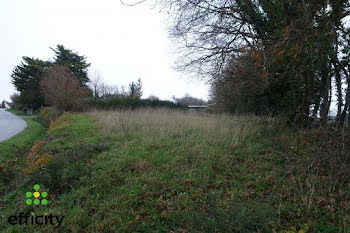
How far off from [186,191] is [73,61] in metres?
35.8

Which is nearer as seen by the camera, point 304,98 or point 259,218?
point 259,218

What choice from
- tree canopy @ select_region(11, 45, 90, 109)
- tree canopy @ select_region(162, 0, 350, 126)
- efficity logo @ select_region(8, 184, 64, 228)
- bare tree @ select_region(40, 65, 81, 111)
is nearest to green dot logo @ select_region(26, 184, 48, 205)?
efficity logo @ select_region(8, 184, 64, 228)

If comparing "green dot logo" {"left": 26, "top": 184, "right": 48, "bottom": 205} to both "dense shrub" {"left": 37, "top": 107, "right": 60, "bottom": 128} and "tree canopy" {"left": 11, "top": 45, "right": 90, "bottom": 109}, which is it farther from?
"tree canopy" {"left": 11, "top": 45, "right": 90, "bottom": 109}

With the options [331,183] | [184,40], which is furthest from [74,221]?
[184,40]

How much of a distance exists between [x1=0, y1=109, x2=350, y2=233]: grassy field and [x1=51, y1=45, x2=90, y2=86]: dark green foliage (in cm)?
2988

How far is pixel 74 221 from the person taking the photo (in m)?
2.05

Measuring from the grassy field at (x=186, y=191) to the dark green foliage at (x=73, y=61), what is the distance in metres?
29.9

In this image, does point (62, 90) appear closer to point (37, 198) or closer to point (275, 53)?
point (37, 198)

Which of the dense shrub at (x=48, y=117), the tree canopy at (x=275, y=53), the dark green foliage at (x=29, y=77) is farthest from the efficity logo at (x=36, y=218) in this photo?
the dark green foliage at (x=29, y=77)

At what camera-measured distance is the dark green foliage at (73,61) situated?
2863cm

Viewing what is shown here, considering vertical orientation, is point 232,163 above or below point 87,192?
above

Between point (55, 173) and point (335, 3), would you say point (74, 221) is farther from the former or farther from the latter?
point (335, 3)

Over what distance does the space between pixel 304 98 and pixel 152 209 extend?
606 centimetres

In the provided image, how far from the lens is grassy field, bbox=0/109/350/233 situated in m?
1.97
